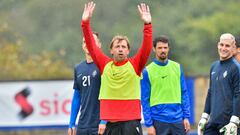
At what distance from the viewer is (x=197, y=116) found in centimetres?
2591

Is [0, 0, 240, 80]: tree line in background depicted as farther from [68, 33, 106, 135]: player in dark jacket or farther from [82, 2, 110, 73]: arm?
[82, 2, 110, 73]: arm

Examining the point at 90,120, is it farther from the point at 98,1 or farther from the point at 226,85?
the point at 98,1

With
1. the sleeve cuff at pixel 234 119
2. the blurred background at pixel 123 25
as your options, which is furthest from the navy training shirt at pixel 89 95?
the blurred background at pixel 123 25

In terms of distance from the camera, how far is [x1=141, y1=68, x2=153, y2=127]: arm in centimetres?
1398

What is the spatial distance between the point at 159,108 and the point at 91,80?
1197 millimetres

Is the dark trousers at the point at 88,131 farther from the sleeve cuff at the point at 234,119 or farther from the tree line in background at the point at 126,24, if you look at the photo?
the tree line in background at the point at 126,24

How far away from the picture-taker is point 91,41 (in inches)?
487

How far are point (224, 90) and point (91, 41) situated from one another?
77.5 inches

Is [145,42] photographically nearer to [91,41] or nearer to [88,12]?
[91,41]

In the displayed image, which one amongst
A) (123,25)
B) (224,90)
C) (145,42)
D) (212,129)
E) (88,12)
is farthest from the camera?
(123,25)

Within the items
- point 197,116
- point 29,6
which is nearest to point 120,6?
point 29,6

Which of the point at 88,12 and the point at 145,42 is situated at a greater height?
the point at 88,12

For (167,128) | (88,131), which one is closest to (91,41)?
(88,131)

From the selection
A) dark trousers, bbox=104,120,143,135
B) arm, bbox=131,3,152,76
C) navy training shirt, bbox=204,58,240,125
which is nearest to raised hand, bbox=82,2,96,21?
arm, bbox=131,3,152,76
